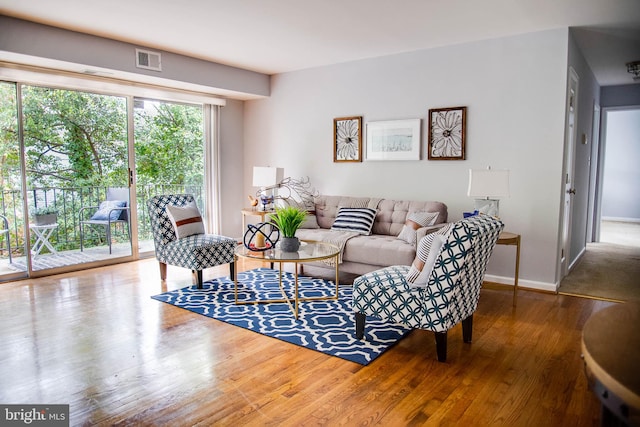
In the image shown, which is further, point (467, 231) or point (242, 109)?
point (242, 109)

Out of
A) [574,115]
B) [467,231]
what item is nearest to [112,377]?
[467,231]

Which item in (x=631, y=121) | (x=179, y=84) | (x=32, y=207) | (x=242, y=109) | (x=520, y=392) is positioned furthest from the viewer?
(x=631, y=121)

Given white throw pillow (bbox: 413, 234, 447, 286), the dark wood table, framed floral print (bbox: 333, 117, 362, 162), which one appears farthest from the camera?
framed floral print (bbox: 333, 117, 362, 162)

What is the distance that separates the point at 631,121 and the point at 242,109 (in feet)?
28.3

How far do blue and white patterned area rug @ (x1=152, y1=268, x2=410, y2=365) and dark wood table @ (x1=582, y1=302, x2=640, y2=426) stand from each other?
1.84 m

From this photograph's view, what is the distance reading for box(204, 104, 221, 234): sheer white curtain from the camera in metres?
6.50

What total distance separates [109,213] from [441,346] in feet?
14.6

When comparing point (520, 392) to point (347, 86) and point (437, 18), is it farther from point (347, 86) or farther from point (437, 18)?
point (347, 86)

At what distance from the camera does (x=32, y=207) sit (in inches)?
190

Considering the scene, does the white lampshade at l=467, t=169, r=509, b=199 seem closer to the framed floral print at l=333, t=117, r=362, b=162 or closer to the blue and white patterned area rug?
the blue and white patterned area rug

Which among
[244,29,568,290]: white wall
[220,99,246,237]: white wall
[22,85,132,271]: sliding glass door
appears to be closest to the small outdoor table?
[22,85,132,271]: sliding glass door

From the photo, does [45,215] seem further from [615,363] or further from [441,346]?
[615,363]

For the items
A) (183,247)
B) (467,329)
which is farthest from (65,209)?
(467,329)

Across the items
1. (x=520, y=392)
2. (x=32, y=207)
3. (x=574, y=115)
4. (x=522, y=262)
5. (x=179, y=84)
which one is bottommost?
(x=520, y=392)
